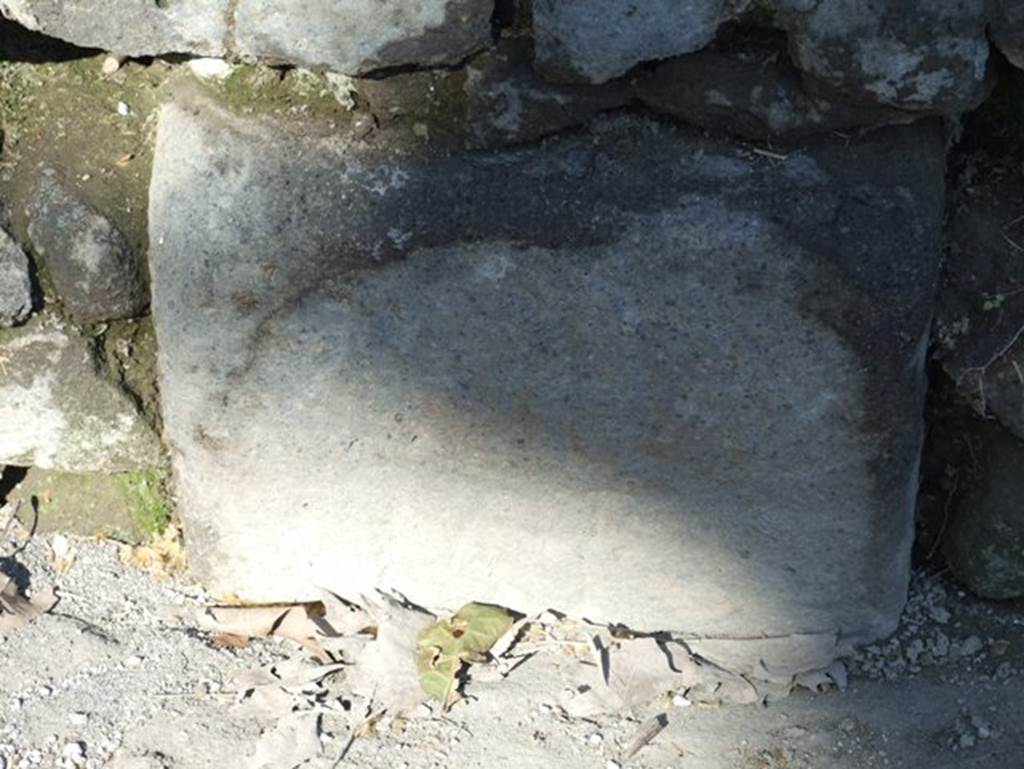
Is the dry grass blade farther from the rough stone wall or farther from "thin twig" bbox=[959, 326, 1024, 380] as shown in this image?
"thin twig" bbox=[959, 326, 1024, 380]

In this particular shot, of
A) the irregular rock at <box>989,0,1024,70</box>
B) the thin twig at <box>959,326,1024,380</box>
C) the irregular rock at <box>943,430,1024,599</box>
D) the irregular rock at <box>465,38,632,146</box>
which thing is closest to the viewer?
the irregular rock at <box>989,0,1024,70</box>

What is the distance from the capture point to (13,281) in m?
1.81

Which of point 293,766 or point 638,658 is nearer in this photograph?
point 293,766

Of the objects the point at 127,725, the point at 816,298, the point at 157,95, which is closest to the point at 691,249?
the point at 816,298

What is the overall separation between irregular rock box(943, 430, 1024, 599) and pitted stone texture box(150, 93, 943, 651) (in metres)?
0.11

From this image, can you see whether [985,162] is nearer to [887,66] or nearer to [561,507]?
[887,66]

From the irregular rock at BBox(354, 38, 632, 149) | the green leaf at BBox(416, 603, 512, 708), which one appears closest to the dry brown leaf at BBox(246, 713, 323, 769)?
the green leaf at BBox(416, 603, 512, 708)

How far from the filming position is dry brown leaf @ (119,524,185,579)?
1.98 m

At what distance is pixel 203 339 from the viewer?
174cm

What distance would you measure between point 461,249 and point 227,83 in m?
0.32

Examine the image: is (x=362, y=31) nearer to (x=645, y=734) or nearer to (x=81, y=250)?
(x=81, y=250)

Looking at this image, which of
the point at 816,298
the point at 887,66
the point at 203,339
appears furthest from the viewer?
the point at 203,339

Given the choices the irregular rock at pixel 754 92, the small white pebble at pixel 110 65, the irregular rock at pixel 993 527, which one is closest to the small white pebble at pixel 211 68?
the small white pebble at pixel 110 65

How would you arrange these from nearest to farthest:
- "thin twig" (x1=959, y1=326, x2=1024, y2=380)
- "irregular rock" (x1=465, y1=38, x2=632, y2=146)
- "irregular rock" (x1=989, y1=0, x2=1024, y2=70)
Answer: "irregular rock" (x1=989, y1=0, x2=1024, y2=70) < "irregular rock" (x1=465, y1=38, x2=632, y2=146) < "thin twig" (x1=959, y1=326, x2=1024, y2=380)
